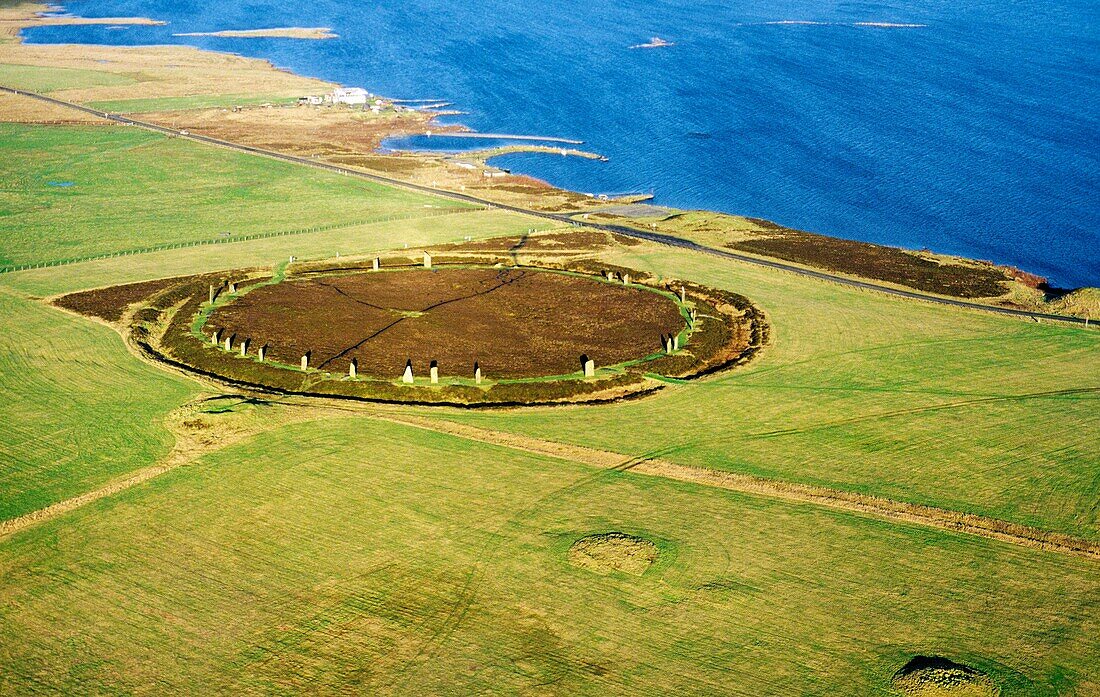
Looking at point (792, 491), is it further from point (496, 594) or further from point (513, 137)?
point (513, 137)

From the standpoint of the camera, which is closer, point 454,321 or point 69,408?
point 69,408

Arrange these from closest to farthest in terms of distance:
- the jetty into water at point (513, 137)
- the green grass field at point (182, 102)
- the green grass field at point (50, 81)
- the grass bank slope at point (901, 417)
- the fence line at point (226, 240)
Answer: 1. the grass bank slope at point (901, 417)
2. the fence line at point (226, 240)
3. the jetty into water at point (513, 137)
4. the green grass field at point (182, 102)
5. the green grass field at point (50, 81)

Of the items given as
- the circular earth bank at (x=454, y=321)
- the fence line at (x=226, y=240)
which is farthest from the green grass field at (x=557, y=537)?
the fence line at (x=226, y=240)

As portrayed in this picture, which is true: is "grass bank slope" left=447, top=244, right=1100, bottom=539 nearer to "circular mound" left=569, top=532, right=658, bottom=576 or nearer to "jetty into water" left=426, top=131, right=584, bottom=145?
"circular mound" left=569, top=532, right=658, bottom=576

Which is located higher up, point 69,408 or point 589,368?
point 589,368

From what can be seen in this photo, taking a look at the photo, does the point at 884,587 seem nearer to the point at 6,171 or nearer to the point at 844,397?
the point at 844,397

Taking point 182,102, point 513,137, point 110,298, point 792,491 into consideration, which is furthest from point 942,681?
point 182,102

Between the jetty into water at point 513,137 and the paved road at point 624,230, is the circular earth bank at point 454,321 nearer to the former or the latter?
the paved road at point 624,230
